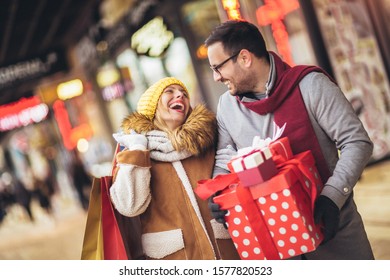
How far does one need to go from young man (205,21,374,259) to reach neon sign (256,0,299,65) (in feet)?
12.0

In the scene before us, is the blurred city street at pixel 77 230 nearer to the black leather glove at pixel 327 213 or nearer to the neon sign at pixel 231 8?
the black leather glove at pixel 327 213

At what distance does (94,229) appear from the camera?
6.63ft

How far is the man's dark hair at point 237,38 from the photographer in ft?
5.83

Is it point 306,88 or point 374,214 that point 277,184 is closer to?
point 306,88

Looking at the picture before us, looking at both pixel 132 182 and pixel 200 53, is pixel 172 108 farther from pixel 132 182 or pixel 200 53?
pixel 200 53

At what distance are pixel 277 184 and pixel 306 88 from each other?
39cm

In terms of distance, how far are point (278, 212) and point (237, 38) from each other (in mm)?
685

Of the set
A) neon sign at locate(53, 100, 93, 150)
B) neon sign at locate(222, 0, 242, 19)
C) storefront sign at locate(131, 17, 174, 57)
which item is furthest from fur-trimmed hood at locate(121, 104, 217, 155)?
neon sign at locate(53, 100, 93, 150)

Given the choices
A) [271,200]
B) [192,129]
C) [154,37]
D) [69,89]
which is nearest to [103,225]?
[192,129]

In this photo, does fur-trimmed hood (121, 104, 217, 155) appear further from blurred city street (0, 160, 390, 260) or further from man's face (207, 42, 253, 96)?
blurred city street (0, 160, 390, 260)

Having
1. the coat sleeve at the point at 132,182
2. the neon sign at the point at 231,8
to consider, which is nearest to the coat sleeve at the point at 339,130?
the coat sleeve at the point at 132,182

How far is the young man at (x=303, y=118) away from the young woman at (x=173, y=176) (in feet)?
0.40

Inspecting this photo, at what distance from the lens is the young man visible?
1.62 metres
